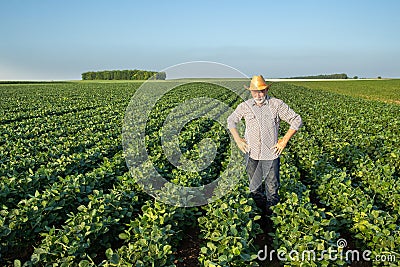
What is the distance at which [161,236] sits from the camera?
154 inches

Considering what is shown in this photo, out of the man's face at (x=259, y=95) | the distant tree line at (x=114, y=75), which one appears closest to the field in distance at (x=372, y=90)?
A: the man's face at (x=259, y=95)

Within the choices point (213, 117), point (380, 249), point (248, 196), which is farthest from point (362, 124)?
point (380, 249)

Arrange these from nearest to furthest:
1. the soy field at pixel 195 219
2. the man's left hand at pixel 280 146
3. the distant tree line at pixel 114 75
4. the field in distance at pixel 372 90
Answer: the soy field at pixel 195 219 < the man's left hand at pixel 280 146 < the field in distance at pixel 372 90 < the distant tree line at pixel 114 75

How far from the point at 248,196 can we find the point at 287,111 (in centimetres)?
140

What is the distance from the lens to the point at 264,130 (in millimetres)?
5086

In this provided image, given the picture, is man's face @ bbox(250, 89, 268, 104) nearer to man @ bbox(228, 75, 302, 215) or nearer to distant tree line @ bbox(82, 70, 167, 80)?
man @ bbox(228, 75, 302, 215)

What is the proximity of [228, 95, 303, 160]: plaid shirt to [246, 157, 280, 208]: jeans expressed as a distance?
12 centimetres

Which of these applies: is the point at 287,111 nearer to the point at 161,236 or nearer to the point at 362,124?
the point at 161,236

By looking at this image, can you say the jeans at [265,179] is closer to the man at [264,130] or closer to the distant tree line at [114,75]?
the man at [264,130]

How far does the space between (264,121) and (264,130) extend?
13 cm

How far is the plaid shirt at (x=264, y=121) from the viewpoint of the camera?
502 cm

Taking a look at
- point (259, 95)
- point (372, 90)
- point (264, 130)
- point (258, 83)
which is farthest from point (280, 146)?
point (372, 90)

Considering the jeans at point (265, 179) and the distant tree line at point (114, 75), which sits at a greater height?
the distant tree line at point (114, 75)

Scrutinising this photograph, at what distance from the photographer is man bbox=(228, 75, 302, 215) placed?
197 inches
